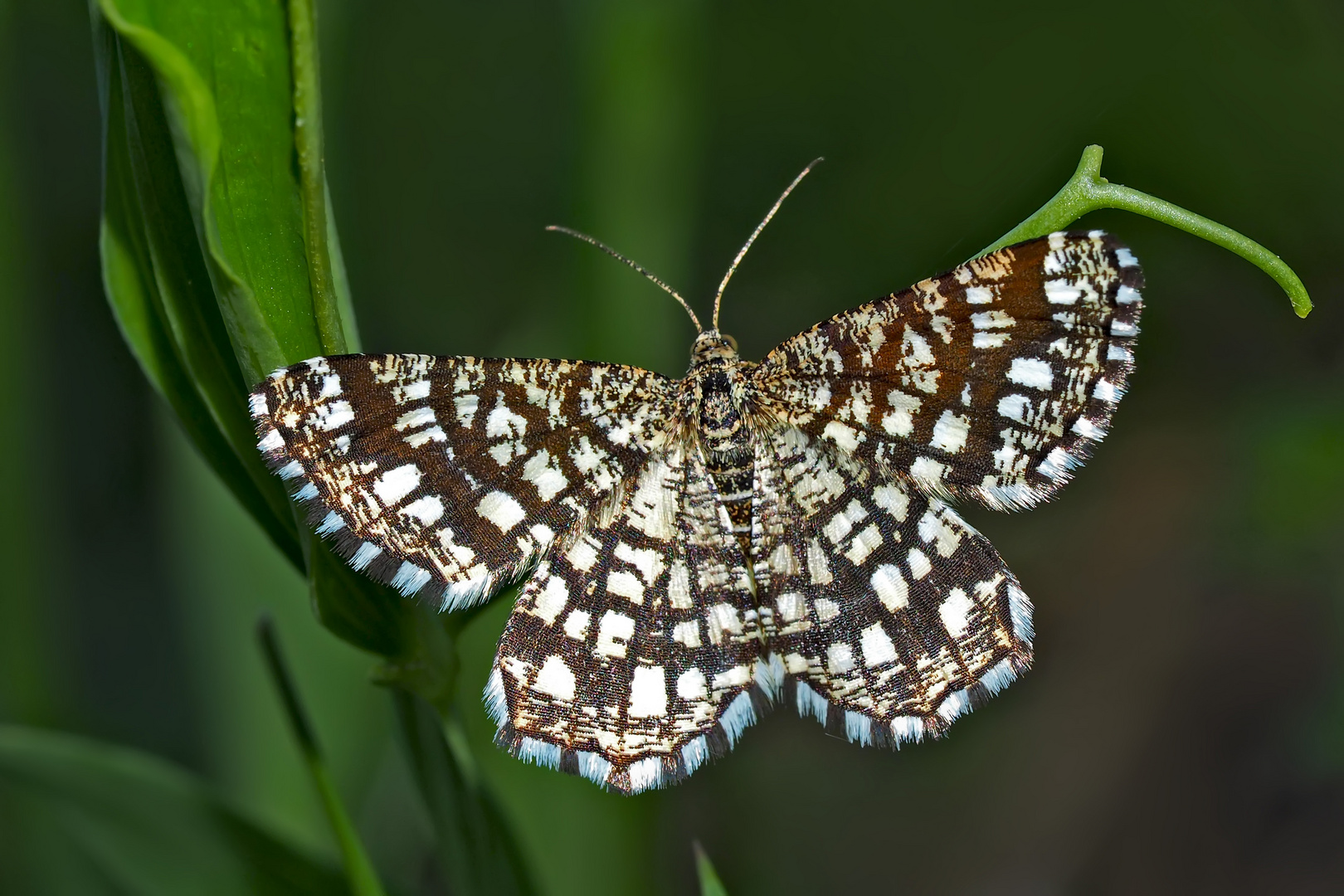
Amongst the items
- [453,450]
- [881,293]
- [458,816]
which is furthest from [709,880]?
[881,293]

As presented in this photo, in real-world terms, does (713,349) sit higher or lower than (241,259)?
higher

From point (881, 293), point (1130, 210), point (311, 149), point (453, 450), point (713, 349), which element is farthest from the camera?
point (881, 293)

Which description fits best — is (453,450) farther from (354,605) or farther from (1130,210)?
(1130,210)

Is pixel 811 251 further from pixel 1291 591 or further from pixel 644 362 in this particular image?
pixel 1291 591

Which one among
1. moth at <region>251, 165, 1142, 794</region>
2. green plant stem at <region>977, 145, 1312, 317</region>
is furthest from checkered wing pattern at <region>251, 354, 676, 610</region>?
green plant stem at <region>977, 145, 1312, 317</region>

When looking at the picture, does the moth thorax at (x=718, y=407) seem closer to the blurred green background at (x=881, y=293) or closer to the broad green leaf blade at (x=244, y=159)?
the broad green leaf blade at (x=244, y=159)

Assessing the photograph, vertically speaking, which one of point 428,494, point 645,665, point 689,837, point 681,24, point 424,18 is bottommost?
point 645,665

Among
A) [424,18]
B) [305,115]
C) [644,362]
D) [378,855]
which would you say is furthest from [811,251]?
[305,115]
